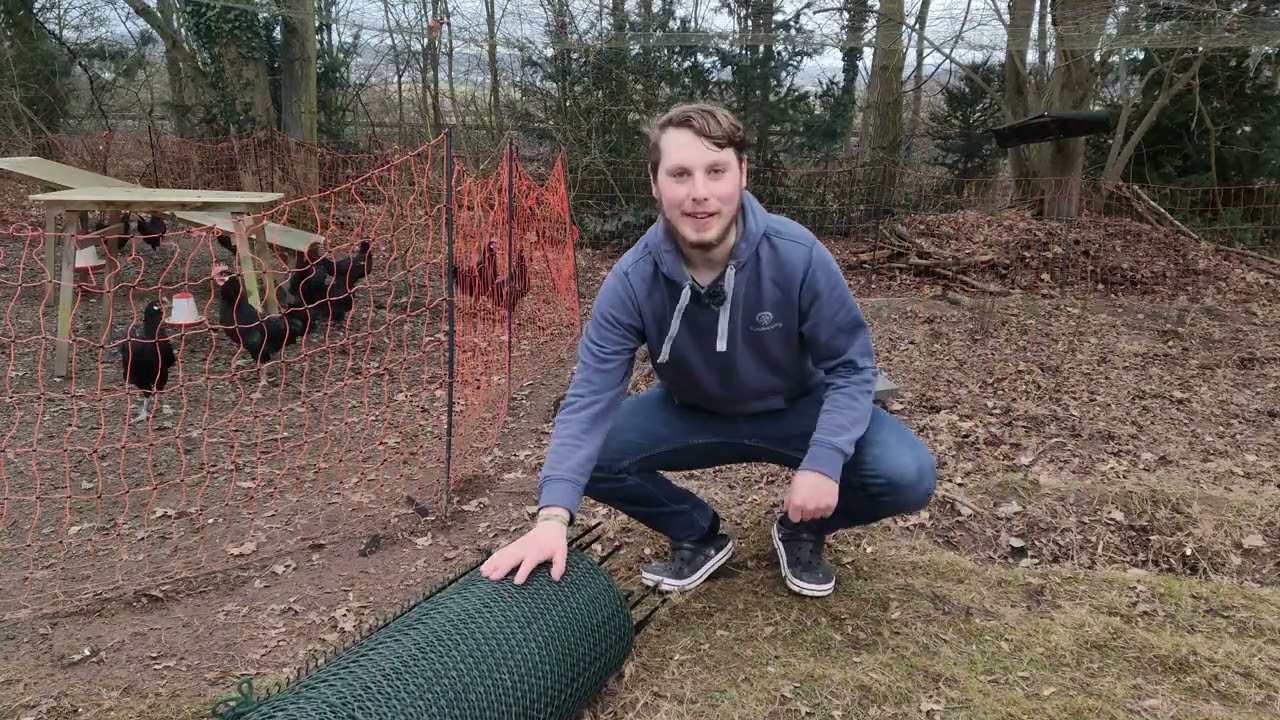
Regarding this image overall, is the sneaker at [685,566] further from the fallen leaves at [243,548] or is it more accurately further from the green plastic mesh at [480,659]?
the fallen leaves at [243,548]

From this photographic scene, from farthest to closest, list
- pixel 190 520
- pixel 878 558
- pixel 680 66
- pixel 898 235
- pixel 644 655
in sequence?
1. pixel 680 66
2. pixel 898 235
3. pixel 190 520
4. pixel 878 558
5. pixel 644 655

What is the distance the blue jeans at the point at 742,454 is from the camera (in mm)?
1998

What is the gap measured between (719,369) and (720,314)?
0.15m

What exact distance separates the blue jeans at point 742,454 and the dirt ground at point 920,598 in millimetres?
347

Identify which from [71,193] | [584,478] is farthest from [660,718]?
[71,193]

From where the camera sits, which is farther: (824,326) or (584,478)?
(824,326)

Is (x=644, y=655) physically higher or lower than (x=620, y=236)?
lower

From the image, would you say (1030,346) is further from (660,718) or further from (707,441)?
(660,718)

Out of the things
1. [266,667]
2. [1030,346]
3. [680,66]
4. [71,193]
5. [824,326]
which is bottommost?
[266,667]

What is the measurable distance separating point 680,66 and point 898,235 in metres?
3.49

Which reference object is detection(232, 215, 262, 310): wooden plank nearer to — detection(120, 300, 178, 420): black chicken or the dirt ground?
detection(120, 300, 178, 420): black chicken

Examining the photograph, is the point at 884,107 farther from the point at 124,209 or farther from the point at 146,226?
the point at 124,209

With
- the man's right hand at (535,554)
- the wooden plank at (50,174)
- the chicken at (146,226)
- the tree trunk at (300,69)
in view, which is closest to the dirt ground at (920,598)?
the man's right hand at (535,554)

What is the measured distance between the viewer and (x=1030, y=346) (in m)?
5.49
